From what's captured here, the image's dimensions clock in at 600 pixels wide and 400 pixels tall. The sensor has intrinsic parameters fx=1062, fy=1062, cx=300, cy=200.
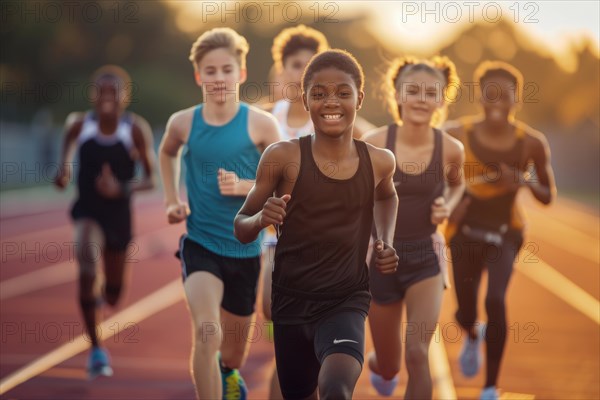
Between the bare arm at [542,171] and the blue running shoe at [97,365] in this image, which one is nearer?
the bare arm at [542,171]

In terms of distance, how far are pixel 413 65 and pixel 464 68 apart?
89.5 metres

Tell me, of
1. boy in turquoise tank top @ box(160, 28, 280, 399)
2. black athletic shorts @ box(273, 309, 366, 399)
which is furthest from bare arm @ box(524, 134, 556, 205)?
black athletic shorts @ box(273, 309, 366, 399)

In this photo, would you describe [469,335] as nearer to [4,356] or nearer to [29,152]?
[4,356]

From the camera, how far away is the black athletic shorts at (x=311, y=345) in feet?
15.8

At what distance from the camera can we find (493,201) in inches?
316

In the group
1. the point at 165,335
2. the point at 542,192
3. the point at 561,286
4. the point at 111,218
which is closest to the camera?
the point at 542,192

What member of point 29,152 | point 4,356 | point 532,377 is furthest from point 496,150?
point 29,152

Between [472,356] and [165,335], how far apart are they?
137 inches

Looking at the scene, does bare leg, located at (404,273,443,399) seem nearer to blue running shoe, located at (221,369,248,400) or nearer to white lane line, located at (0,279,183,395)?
blue running shoe, located at (221,369,248,400)

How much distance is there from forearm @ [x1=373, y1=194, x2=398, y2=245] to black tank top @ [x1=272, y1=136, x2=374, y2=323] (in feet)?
0.98

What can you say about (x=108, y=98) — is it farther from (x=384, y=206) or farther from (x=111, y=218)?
(x=384, y=206)

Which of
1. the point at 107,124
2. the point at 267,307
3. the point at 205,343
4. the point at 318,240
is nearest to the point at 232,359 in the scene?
the point at 267,307

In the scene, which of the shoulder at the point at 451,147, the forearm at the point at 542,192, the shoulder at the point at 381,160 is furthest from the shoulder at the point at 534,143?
the shoulder at the point at 381,160

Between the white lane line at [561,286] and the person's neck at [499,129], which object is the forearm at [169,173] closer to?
the person's neck at [499,129]
